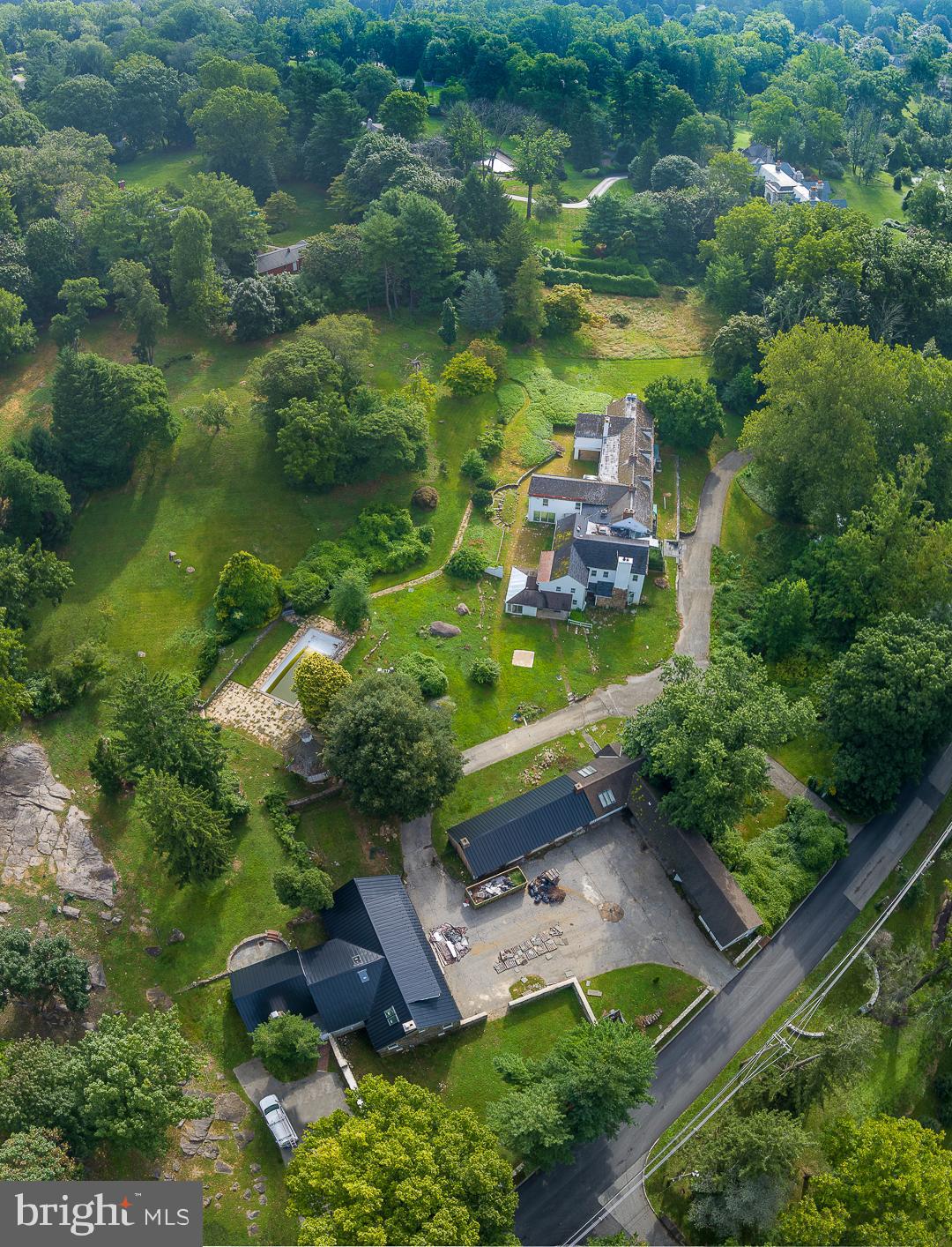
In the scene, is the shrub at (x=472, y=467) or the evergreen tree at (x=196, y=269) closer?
the shrub at (x=472, y=467)

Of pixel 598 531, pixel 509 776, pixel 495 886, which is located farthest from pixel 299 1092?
pixel 598 531

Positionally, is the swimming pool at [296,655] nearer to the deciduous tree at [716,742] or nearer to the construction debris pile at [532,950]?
the construction debris pile at [532,950]

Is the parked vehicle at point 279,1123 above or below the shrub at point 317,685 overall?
below

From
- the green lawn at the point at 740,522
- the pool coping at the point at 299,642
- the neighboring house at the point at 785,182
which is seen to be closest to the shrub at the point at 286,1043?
the pool coping at the point at 299,642

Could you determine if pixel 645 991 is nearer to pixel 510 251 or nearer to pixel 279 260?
pixel 510 251

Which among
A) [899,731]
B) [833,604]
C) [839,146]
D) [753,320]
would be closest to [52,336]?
[753,320]

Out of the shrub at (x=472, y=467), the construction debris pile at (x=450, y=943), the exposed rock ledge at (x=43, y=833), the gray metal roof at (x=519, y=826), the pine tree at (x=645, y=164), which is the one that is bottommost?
the construction debris pile at (x=450, y=943)
